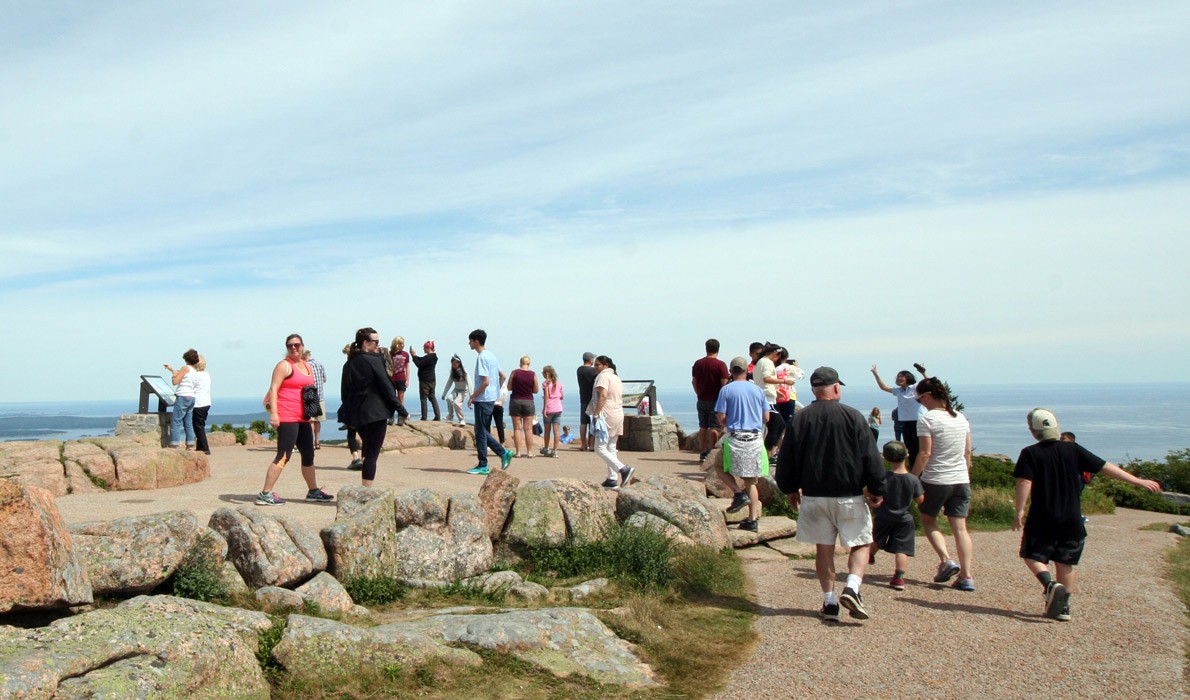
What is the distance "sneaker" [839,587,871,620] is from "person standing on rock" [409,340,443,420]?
1392cm

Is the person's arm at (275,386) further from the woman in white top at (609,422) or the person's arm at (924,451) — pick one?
the person's arm at (924,451)

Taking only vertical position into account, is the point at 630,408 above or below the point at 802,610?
above

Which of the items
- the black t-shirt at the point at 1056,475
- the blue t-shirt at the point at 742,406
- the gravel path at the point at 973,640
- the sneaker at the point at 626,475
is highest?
the blue t-shirt at the point at 742,406

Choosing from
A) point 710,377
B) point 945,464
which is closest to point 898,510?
point 945,464

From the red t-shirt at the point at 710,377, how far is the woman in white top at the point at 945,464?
5.82 metres

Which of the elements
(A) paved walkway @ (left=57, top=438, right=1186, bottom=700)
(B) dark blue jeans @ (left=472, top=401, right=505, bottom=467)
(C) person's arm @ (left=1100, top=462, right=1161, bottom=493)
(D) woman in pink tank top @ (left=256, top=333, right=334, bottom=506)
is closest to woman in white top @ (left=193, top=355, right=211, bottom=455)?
(A) paved walkway @ (left=57, top=438, right=1186, bottom=700)

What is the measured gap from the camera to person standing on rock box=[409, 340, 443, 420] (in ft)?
66.8

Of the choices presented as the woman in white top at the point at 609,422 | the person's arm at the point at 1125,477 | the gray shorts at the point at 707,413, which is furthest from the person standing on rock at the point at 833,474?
the gray shorts at the point at 707,413

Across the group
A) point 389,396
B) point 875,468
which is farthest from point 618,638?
point 389,396

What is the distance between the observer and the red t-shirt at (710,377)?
14859 millimetres

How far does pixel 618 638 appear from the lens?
7438mm

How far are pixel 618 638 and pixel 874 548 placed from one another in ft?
11.7

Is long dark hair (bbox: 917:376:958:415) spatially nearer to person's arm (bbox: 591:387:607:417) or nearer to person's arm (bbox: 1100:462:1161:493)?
person's arm (bbox: 1100:462:1161:493)

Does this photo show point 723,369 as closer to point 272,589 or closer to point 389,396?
point 389,396
